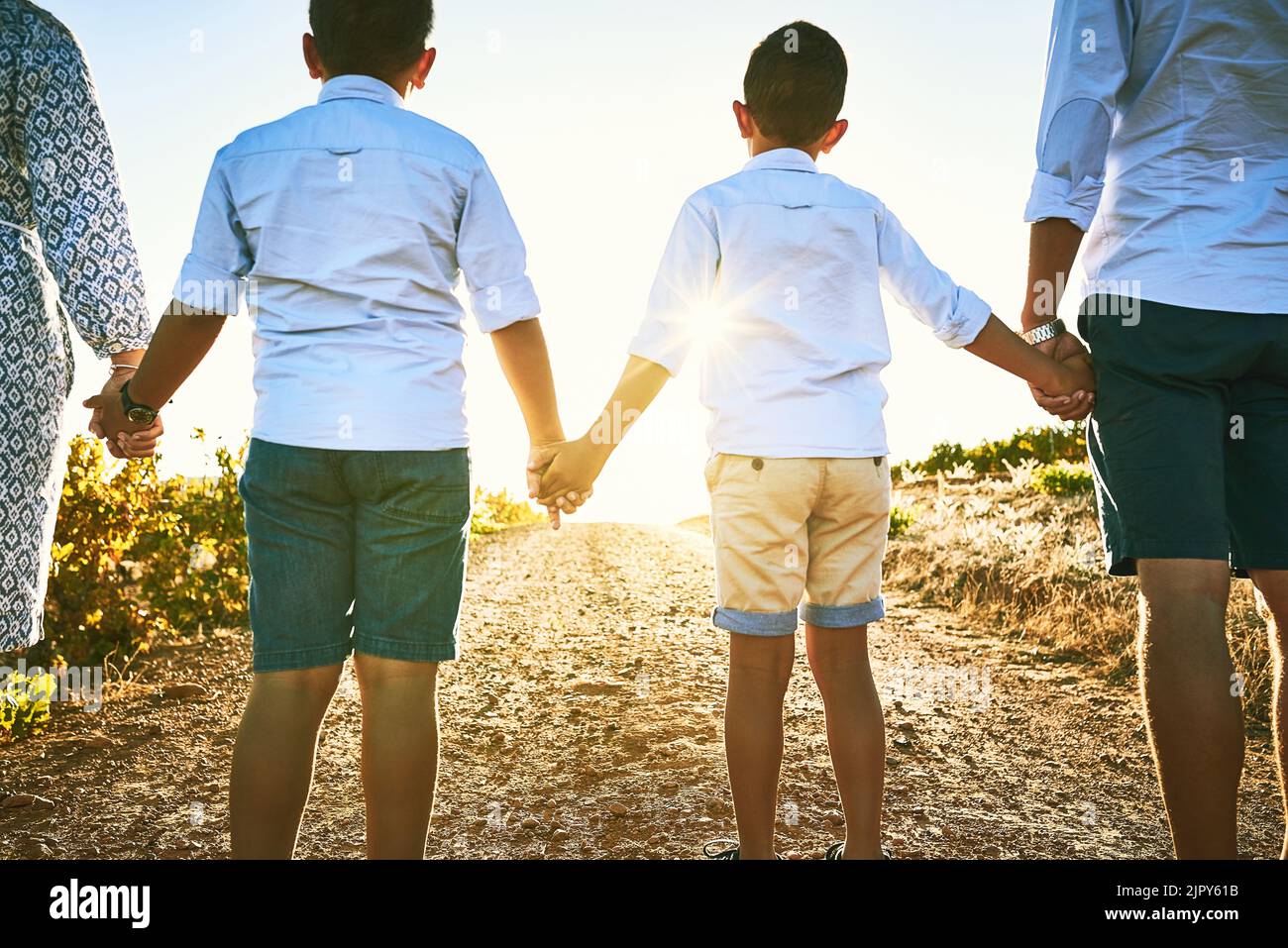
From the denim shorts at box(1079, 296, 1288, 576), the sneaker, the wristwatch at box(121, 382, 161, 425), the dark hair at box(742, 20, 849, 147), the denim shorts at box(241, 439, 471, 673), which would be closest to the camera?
the denim shorts at box(1079, 296, 1288, 576)

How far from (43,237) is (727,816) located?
2.76 metres

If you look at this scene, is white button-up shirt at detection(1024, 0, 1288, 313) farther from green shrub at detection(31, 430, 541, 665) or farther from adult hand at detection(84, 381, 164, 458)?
green shrub at detection(31, 430, 541, 665)

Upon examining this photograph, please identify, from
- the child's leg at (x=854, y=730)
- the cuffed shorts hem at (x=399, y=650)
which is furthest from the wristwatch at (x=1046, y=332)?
the cuffed shorts hem at (x=399, y=650)

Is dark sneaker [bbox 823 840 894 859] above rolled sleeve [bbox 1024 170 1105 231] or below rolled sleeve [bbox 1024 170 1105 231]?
below

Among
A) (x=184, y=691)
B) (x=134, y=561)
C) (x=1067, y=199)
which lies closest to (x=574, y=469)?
(x=1067, y=199)

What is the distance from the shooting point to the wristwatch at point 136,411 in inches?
103

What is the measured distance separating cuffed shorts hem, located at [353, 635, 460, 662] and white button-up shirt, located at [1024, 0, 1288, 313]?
1868 millimetres

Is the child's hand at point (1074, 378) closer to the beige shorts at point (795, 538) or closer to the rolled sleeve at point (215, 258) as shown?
the beige shorts at point (795, 538)

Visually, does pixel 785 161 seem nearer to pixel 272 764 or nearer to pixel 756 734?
pixel 756 734

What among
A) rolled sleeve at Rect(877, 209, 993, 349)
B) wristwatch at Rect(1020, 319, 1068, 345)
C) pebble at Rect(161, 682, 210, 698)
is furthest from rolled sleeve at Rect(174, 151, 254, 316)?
pebble at Rect(161, 682, 210, 698)

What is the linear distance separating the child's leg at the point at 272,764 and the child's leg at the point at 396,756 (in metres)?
0.14

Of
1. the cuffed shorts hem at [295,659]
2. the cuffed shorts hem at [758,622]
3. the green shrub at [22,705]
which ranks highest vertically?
the cuffed shorts hem at [758,622]

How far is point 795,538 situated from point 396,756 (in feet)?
3.83

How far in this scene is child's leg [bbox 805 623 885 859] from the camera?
2627mm
